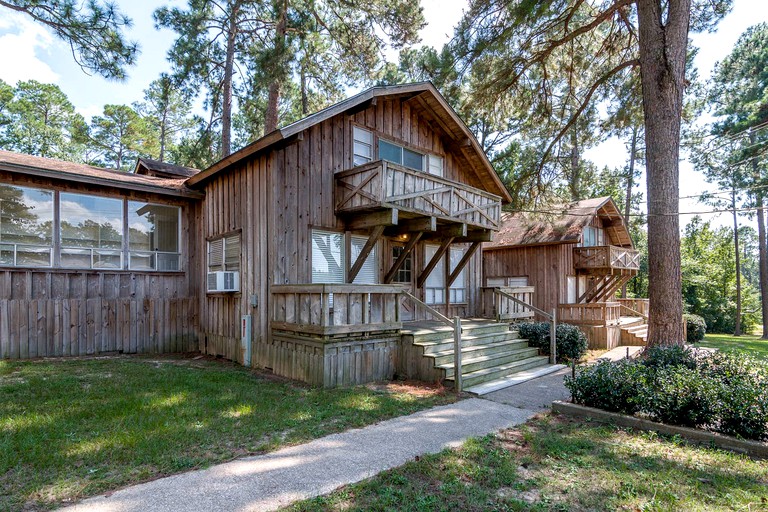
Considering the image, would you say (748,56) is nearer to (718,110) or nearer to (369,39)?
(718,110)

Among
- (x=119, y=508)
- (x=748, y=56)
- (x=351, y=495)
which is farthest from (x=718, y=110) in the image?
(x=119, y=508)

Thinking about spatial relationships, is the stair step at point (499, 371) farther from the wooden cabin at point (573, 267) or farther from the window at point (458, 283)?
the wooden cabin at point (573, 267)

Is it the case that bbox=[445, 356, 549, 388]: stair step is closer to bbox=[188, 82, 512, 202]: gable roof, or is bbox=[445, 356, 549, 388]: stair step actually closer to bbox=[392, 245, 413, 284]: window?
bbox=[392, 245, 413, 284]: window

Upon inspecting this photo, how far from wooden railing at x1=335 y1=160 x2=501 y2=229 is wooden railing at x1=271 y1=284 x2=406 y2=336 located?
1.95m

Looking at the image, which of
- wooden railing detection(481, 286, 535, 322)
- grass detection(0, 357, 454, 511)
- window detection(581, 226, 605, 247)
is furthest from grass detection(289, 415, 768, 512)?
window detection(581, 226, 605, 247)

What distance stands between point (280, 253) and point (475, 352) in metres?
4.82

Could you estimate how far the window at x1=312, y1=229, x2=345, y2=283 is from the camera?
378 inches

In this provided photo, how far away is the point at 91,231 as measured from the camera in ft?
34.0

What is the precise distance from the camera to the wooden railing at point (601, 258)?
17766 millimetres

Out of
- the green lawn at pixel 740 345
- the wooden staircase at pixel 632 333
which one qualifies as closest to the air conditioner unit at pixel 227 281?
the green lawn at pixel 740 345

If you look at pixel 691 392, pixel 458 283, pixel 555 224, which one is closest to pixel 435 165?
pixel 458 283

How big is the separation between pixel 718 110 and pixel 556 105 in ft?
44.2

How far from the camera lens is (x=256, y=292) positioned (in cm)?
921

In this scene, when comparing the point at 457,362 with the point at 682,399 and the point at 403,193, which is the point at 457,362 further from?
the point at 403,193
